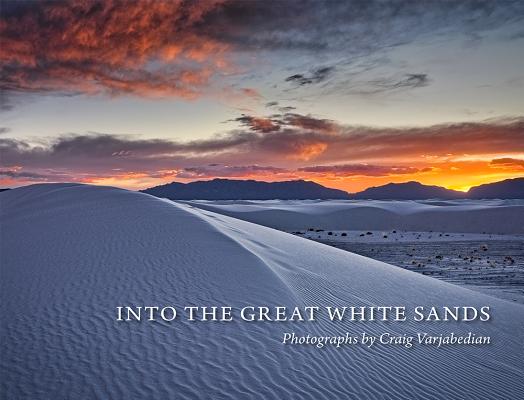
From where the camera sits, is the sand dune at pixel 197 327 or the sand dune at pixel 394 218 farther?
the sand dune at pixel 394 218

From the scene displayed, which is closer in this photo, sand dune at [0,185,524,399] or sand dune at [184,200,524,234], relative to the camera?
sand dune at [0,185,524,399]

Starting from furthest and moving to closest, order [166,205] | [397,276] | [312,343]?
[166,205] → [397,276] → [312,343]

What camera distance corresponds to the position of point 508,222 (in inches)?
1414

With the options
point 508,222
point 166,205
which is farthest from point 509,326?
point 508,222

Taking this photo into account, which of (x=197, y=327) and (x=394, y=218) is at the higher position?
(x=394, y=218)

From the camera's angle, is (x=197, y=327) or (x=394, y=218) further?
(x=394, y=218)

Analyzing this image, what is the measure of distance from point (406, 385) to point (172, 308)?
3300 millimetres

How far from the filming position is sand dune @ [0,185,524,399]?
452 cm

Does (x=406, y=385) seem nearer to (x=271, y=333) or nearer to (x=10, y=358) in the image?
(x=271, y=333)

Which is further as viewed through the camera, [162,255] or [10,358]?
[162,255]

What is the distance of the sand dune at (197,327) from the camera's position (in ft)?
14.8

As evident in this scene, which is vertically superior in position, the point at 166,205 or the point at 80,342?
the point at 166,205

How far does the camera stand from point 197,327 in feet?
18.7

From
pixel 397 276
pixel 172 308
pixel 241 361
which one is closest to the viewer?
pixel 241 361
